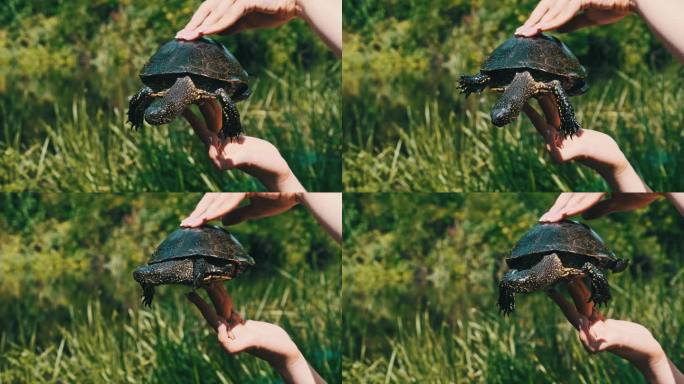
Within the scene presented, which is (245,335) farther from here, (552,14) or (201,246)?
(552,14)

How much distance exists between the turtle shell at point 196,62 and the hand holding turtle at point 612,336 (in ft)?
3.29

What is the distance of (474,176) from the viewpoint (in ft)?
14.1

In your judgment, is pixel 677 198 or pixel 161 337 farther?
pixel 161 337

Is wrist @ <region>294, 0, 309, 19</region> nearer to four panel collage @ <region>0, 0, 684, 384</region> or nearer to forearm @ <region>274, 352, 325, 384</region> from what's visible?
four panel collage @ <region>0, 0, 684, 384</region>

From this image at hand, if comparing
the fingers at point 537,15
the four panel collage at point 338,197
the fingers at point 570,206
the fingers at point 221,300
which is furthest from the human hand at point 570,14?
the fingers at point 221,300

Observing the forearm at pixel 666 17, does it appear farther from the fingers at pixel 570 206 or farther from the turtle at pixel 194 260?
the turtle at pixel 194 260

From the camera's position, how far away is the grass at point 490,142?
13.7 ft

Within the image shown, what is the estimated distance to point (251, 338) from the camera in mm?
3691

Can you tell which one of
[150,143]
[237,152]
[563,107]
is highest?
[563,107]

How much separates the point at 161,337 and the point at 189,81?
1056 mm

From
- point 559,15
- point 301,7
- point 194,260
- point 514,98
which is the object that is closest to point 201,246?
point 194,260

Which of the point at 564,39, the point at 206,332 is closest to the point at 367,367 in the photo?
the point at 206,332

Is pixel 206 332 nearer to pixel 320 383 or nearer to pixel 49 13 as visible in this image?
pixel 320 383

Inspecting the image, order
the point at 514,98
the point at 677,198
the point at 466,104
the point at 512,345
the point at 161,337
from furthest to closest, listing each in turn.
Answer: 1. the point at 466,104
2. the point at 161,337
3. the point at 512,345
4. the point at 677,198
5. the point at 514,98
